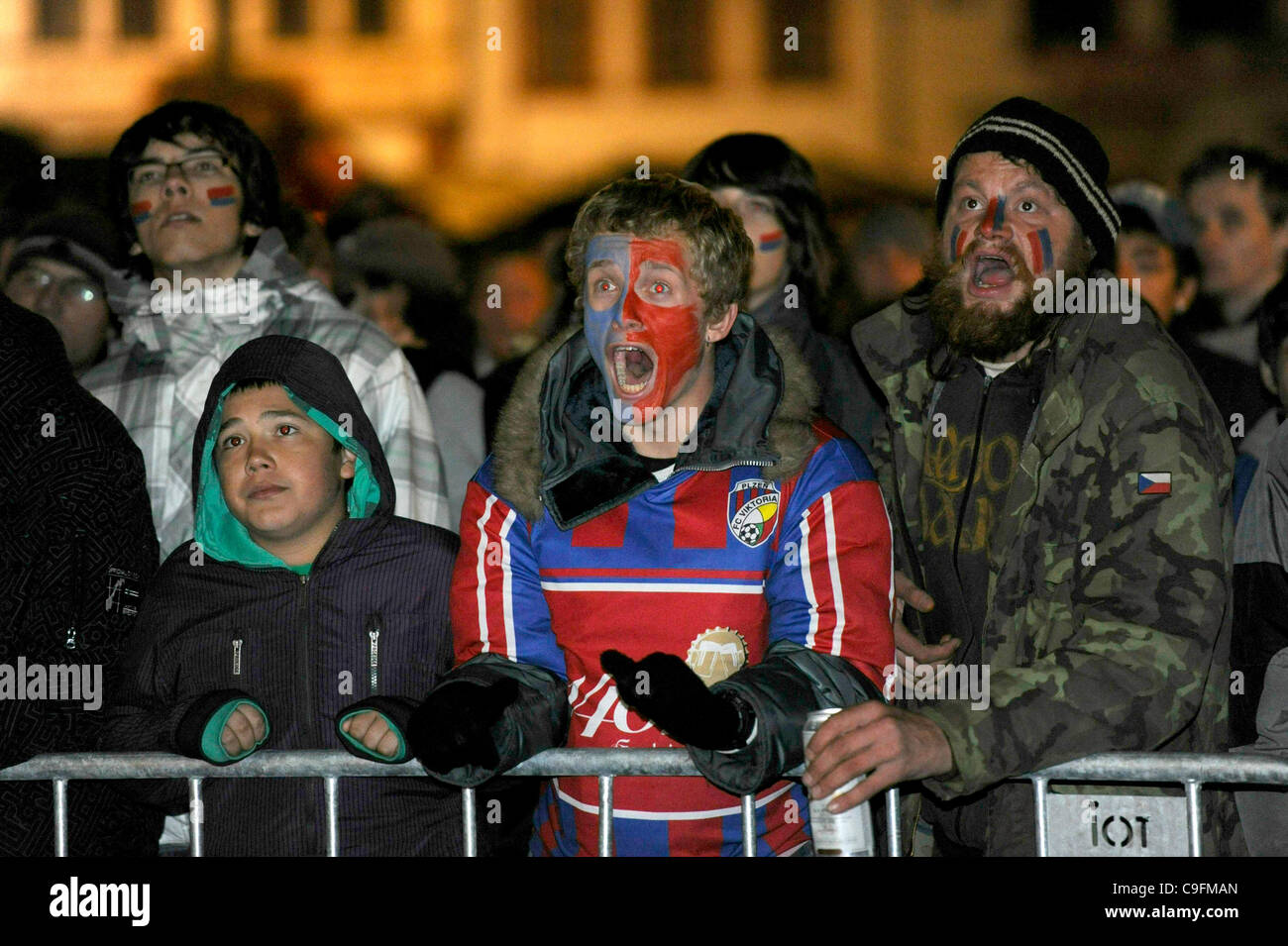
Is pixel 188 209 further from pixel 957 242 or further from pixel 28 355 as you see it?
pixel 957 242

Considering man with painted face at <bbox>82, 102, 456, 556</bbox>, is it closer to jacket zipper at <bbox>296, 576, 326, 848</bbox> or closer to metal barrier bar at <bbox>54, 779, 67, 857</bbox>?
jacket zipper at <bbox>296, 576, 326, 848</bbox>

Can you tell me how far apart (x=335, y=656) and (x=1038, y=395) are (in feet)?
5.87

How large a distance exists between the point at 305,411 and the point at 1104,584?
2.07 m

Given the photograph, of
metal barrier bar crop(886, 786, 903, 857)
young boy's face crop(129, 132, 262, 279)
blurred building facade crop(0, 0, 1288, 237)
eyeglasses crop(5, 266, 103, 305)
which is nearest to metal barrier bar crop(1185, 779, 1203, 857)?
metal barrier bar crop(886, 786, 903, 857)

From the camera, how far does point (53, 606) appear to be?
386 cm

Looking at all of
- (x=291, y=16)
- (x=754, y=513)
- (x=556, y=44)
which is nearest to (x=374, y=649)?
(x=754, y=513)

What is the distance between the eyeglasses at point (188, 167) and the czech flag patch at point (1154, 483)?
303cm

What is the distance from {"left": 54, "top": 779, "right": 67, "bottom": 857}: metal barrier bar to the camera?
11.6ft

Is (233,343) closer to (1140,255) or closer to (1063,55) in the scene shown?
(1140,255)

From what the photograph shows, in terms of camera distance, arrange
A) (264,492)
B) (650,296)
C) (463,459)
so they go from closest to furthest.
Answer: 1. (650,296)
2. (264,492)
3. (463,459)

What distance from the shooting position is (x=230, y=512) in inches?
165

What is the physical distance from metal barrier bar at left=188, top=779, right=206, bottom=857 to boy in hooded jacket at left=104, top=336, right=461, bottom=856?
0.25ft

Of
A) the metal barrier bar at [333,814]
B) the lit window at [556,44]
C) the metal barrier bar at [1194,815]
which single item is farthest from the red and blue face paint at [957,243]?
the lit window at [556,44]
